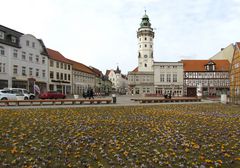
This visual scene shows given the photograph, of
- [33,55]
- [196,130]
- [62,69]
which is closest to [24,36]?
[33,55]

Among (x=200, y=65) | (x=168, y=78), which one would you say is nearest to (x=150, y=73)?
(x=168, y=78)

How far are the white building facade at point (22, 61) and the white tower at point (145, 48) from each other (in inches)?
1622

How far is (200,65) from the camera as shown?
67.7 metres

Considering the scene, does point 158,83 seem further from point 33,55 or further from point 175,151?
point 175,151

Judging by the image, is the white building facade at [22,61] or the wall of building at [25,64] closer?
the white building facade at [22,61]

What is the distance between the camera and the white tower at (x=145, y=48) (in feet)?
263

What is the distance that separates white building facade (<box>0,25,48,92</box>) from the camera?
37.8 meters

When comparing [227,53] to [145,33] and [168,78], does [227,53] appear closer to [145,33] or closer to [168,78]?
[168,78]

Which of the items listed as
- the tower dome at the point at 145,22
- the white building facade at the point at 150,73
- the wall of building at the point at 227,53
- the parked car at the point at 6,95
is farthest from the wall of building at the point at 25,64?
the wall of building at the point at 227,53

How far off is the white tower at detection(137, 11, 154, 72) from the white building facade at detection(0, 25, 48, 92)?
135 ft

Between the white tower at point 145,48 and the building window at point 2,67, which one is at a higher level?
the white tower at point 145,48

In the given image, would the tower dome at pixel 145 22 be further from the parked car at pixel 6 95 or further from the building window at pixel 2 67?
the parked car at pixel 6 95

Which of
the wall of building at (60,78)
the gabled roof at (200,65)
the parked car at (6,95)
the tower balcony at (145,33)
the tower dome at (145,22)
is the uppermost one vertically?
the tower dome at (145,22)

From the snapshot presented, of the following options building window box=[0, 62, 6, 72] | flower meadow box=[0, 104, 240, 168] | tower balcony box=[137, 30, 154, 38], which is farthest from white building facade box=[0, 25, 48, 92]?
tower balcony box=[137, 30, 154, 38]
